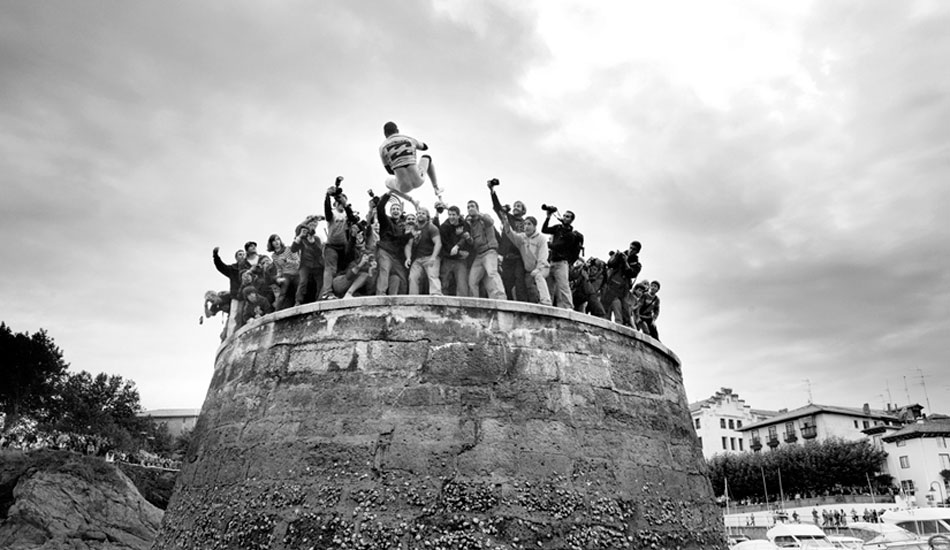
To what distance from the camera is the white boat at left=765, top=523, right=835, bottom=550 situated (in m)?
23.1

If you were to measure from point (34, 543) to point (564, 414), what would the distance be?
21.0m

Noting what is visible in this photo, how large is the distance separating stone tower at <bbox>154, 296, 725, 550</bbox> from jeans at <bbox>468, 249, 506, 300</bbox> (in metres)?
0.78

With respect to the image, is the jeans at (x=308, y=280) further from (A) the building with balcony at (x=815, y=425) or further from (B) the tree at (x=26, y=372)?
(A) the building with balcony at (x=815, y=425)

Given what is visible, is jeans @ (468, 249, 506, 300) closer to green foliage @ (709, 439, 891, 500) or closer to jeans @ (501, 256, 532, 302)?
jeans @ (501, 256, 532, 302)

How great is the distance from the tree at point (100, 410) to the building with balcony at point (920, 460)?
61337mm

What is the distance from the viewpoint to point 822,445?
155 ft

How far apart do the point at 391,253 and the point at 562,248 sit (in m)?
2.70

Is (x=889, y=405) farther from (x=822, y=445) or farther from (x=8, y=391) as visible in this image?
(x=8, y=391)

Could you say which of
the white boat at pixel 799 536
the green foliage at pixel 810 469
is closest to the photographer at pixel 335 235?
the white boat at pixel 799 536

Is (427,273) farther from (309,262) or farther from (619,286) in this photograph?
(619,286)

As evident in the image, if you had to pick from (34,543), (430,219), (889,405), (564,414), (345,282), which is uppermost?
(889,405)

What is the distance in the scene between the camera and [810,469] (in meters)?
45.6

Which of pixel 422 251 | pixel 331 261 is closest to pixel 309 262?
pixel 331 261

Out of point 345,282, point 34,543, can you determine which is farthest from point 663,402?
point 34,543
